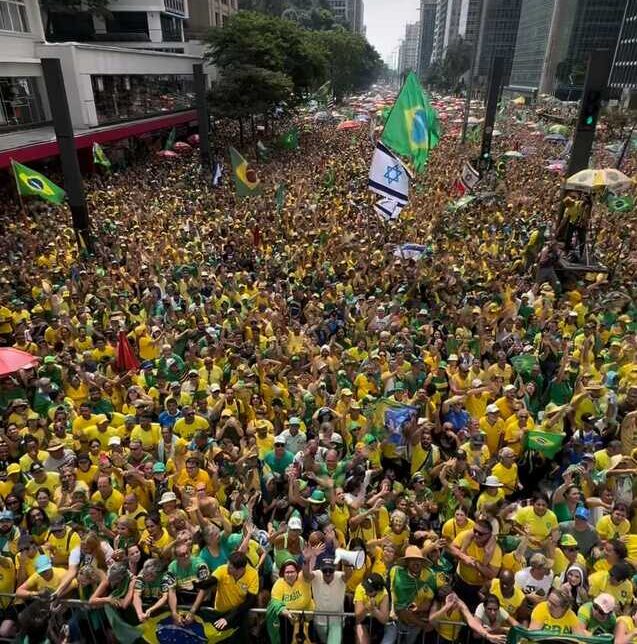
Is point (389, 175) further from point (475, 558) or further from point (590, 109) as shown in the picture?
point (475, 558)

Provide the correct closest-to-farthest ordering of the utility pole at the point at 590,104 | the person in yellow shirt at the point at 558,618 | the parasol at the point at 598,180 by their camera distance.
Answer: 1. the person in yellow shirt at the point at 558,618
2. the parasol at the point at 598,180
3. the utility pole at the point at 590,104

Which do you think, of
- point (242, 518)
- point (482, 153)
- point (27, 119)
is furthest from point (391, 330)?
point (27, 119)

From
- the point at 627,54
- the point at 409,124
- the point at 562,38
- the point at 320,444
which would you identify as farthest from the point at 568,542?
the point at 562,38

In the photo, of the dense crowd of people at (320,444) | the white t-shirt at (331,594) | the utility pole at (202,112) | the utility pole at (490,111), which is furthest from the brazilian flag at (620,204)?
the utility pole at (202,112)

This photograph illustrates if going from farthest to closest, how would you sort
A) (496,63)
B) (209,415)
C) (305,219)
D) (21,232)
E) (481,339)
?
1. (496,63)
2. (305,219)
3. (21,232)
4. (481,339)
5. (209,415)

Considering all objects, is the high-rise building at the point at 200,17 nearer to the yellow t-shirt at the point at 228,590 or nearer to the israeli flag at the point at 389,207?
the israeli flag at the point at 389,207

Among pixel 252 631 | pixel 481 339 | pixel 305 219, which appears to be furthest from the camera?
pixel 305 219

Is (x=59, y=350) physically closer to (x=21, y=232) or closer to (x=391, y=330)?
(x=391, y=330)

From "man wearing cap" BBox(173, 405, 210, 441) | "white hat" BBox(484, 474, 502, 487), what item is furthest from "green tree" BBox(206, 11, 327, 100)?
"white hat" BBox(484, 474, 502, 487)
